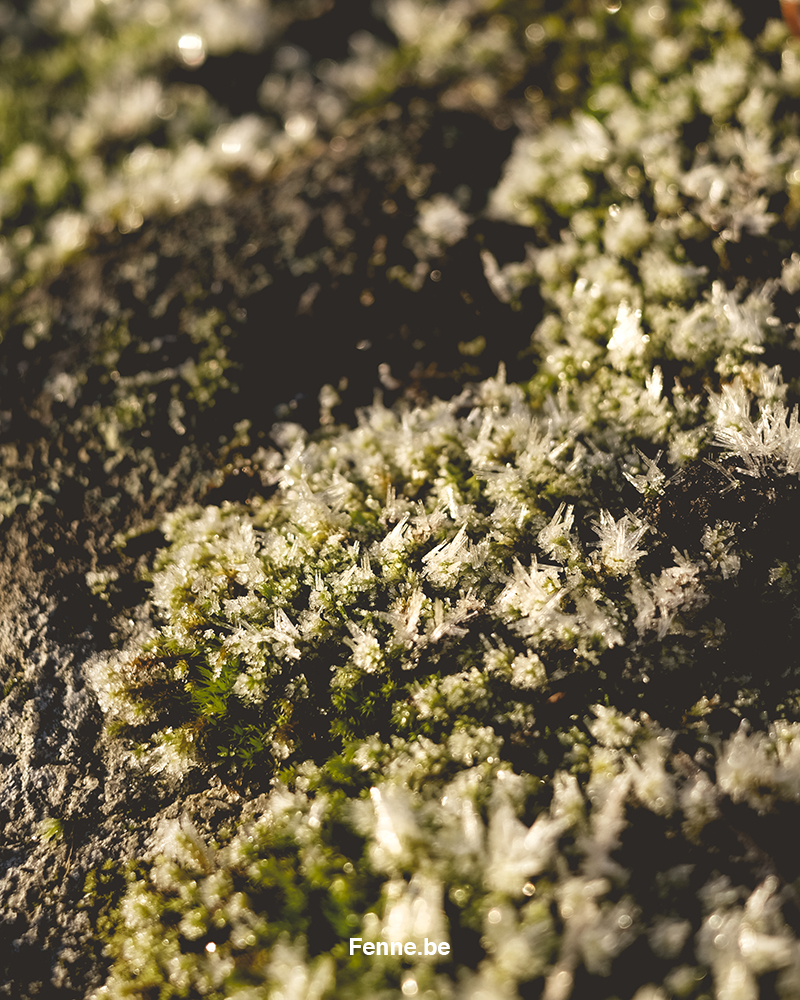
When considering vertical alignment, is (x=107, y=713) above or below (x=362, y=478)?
below

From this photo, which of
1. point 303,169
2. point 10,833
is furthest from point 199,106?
point 10,833

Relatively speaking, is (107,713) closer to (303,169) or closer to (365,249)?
(365,249)

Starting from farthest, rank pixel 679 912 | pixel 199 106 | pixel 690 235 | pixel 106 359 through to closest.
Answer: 1. pixel 199 106
2. pixel 106 359
3. pixel 690 235
4. pixel 679 912

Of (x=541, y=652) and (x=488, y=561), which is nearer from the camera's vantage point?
(x=541, y=652)

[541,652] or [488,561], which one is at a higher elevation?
[488,561]

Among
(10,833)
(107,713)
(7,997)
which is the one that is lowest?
(7,997)

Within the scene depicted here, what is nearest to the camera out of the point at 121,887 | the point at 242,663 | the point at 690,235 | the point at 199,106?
the point at 121,887

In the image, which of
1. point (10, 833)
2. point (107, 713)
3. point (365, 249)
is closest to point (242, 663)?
point (107, 713)

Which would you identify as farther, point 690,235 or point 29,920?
point 690,235

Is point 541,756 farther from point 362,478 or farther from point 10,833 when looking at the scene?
point 10,833
